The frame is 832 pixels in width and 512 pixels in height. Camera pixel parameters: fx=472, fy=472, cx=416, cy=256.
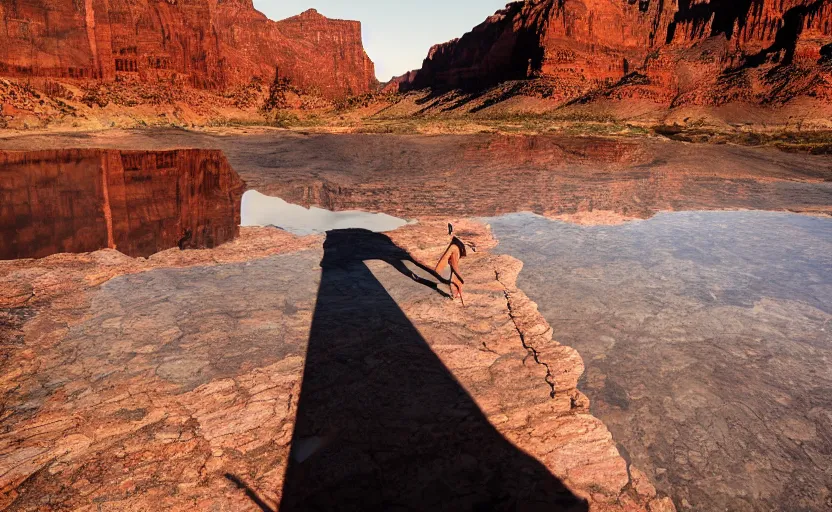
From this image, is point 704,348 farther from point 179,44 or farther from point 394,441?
point 179,44

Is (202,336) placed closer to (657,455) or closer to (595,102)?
(657,455)

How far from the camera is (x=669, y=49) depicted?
257 ft

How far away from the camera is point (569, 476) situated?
268 cm

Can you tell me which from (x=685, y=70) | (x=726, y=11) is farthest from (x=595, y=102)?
(x=726, y=11)

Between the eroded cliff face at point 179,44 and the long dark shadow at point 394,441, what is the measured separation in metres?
63.4

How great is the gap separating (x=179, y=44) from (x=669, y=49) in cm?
7566

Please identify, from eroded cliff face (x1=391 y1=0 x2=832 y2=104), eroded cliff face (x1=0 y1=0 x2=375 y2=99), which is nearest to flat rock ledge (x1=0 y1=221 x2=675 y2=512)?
eroded cliff face (x1=0 y1=0 x2=375 y2=99)

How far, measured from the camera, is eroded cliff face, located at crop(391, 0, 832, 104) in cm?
6200

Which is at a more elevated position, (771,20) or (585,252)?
(771,20)

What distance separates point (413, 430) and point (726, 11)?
333 feet

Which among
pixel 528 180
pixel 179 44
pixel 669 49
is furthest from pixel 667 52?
pixel 528 180

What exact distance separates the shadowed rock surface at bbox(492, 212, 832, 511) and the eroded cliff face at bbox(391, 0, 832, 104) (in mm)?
65260

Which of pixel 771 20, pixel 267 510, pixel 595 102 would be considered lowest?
pixel 267 510

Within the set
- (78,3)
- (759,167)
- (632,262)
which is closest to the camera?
(632,262)
